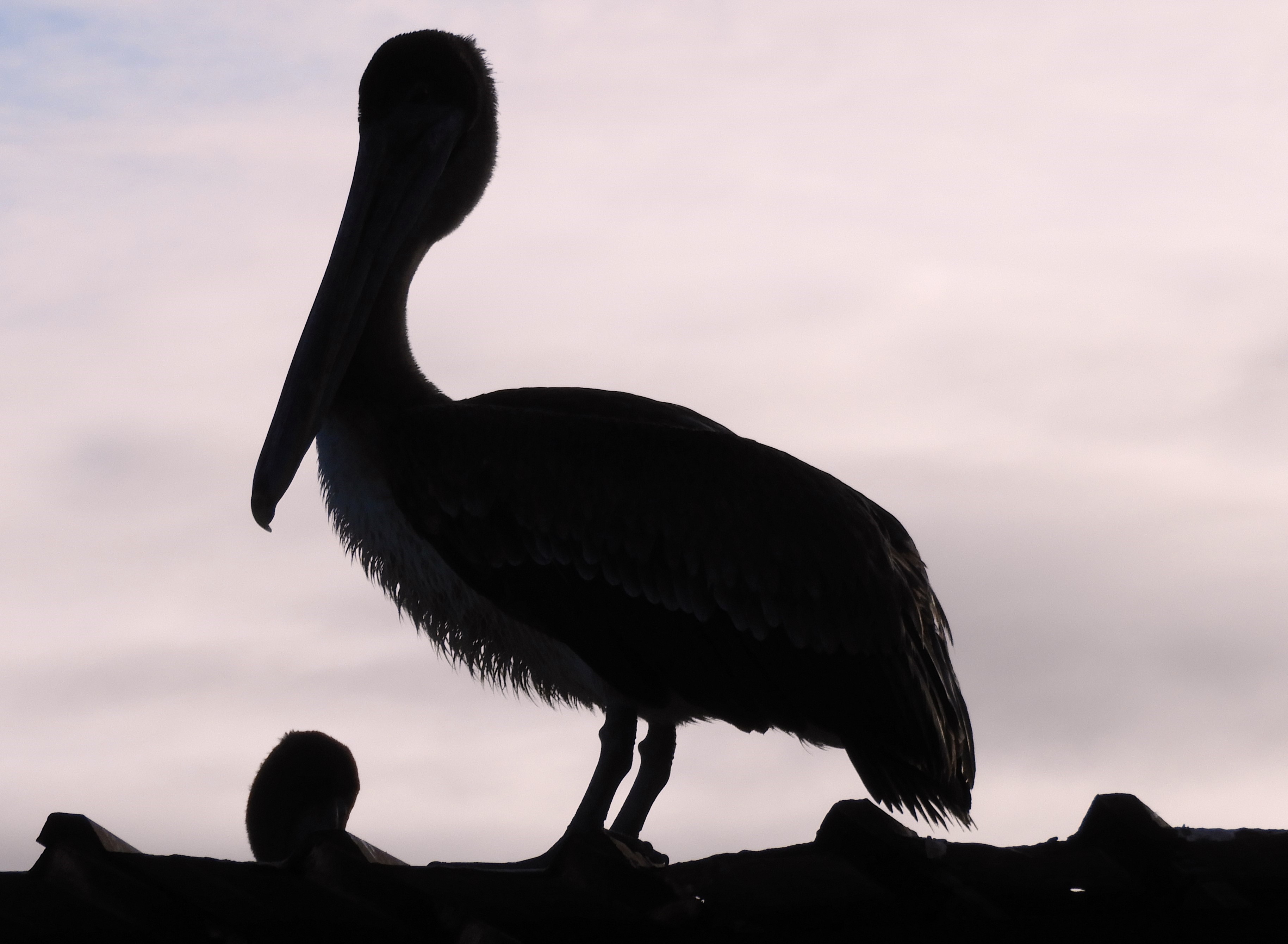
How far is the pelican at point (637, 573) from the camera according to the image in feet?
22.0

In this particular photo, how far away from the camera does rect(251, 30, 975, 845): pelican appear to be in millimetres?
6719

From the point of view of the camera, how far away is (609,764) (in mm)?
6547

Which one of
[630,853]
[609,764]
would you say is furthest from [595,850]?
[609,764]

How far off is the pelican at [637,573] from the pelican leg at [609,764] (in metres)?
0.01

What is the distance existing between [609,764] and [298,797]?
225 centimetres

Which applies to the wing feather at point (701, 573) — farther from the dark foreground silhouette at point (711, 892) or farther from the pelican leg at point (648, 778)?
the dark foreground silhouette at point (711, 892)

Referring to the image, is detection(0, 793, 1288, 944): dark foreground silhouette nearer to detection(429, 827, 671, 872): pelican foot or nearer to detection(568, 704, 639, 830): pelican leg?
detection(429, 827, 671, 872): pelican foot

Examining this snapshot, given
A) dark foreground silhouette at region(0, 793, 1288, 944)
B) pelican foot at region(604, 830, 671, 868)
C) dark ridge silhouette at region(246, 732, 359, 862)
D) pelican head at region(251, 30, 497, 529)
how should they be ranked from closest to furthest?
1. dark foreground silhouette at region(0, 793, 1288, 944)
2. pelican foot at region(604, 830, 671, 868)
3. pelican head at region(251, 30, 497, 529)
4. dark ridge silhouette at region(246, 732, 359, 862)

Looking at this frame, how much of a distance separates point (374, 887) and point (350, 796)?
15.0 feet

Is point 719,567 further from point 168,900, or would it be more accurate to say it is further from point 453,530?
point 168,900

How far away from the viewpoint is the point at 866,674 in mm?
6750

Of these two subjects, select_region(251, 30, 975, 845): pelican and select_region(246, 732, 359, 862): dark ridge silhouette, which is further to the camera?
select_region(246, 732, 359, 862): dark ridge silhouette

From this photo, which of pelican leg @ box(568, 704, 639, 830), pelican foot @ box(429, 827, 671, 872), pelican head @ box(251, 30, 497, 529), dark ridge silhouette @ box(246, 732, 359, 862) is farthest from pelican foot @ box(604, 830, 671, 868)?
dark ridge silhouette @ box(246, 732, 359, 862)

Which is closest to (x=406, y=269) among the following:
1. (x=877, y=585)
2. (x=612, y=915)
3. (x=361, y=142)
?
(x=361, y=142)
